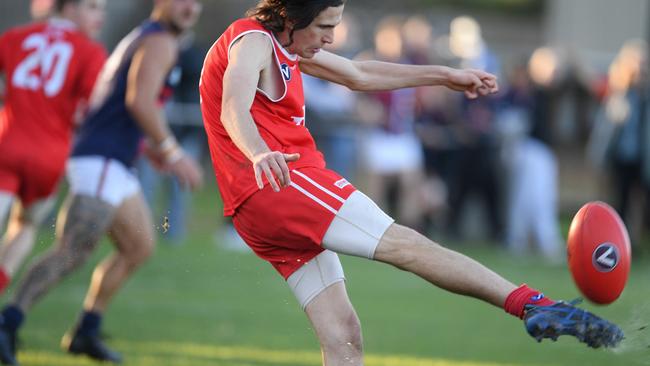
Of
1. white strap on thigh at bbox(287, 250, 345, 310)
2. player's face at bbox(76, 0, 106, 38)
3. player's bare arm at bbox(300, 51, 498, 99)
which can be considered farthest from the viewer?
player's face at bbox(76, 0, 106, 38)

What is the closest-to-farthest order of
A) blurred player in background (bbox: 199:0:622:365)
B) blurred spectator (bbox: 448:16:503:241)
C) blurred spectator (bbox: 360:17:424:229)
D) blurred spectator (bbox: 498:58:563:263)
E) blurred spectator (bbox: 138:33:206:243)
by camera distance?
1. blurred player in background (bbox: 199:0:622:365)
2. blurred spectator (bbox: 360:17:424:229)
3. blurred spectator (bbox: 138:33:206:243)
4. blurred spectator (bbox: 498:58:563:263)
5. blurred spectator (bbox: 448:16:503:241)

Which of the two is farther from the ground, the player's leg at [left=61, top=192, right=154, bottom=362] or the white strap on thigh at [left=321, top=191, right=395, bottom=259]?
the white strap on thigh at [left=321, top=191, right=395, bottom=259]

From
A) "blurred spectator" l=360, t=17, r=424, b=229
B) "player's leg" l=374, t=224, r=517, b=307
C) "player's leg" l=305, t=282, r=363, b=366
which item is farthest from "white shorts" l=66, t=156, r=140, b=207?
"blurred spectator" l=360, t=17, r=424, b=229

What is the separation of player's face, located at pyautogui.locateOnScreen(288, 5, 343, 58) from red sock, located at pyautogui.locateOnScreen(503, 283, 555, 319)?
4.31 ft

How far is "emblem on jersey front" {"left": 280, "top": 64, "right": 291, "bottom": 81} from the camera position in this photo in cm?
512

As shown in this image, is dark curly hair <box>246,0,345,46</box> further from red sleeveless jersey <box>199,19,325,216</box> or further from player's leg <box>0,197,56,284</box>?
player's leg <box>0,197,56,284</box>

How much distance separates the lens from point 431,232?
638 inches

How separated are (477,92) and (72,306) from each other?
4962mm

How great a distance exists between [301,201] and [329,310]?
1.88ft

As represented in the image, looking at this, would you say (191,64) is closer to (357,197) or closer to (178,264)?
(178,264)

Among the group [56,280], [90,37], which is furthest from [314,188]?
[90,37]

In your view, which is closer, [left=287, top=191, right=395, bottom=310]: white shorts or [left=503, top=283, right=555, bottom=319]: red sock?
[left=503, top=283, right=555, bottom=319]: red sock

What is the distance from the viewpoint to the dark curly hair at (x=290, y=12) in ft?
16.5

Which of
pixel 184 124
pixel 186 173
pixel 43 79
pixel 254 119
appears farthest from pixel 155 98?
pixel 184 124
